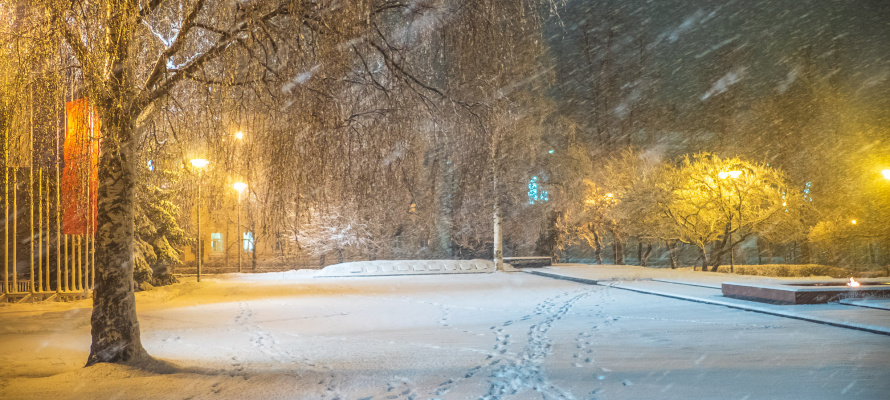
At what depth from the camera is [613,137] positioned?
42594 mm

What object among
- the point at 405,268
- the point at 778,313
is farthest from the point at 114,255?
the point at 405,268

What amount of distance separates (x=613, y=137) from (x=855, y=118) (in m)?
14.5

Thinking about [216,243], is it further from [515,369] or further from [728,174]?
[515,369]

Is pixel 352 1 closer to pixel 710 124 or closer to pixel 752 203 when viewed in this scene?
pixel 752 203

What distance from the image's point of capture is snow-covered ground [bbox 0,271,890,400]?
5.33 m

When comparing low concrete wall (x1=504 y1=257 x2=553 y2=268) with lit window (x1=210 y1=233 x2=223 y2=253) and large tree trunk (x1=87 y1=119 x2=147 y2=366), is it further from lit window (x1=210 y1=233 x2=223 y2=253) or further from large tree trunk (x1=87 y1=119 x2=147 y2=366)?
large tree trunk (x1=87 y1=119 x2=147 y2=366)

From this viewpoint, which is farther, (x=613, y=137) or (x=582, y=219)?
(x=613, y=137)

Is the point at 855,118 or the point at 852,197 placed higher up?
the point at 855,118

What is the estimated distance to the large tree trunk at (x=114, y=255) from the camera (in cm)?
603

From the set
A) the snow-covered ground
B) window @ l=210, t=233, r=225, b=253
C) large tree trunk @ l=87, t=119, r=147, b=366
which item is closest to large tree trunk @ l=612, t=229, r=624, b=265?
the snow-covered ground

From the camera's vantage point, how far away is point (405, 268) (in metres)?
29.8

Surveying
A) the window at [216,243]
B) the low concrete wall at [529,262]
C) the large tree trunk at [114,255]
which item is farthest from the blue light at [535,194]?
Answer: the large tree trunk at [114,255]

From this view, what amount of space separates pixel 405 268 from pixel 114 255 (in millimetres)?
23971

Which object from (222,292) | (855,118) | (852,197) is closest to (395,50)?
(222,292)
